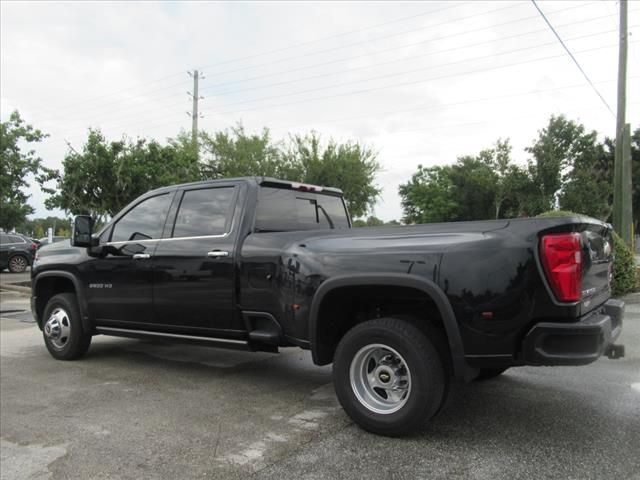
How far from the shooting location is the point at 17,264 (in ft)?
66.8

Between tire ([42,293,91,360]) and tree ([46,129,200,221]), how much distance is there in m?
12.3

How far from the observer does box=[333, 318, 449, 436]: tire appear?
A: 136 inches

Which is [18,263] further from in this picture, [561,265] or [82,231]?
[561,265]

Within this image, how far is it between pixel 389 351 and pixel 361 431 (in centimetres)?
60

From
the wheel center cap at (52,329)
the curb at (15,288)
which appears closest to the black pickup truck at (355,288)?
the wheel center cap at (52,329)

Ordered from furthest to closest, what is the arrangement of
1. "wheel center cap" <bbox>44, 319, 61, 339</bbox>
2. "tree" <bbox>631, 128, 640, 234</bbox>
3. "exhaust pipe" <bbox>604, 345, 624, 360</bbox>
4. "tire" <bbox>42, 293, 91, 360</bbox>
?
"tree" <bbox>631, 128, 640, 234</bbox>
"wheel center cap" <bbox>44, 319, 61, 339</bbox>
"tire" <bbox>42, 293, 91, 360</bbox>
"exhaust pipe" <bbox>604, 345, 624, 360</bbox>

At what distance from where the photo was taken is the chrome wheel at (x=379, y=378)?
3.65 m

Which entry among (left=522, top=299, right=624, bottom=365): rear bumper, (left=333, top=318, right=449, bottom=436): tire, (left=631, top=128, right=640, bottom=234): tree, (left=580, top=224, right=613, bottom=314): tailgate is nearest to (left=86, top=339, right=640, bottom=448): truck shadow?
(left=333, top=318, right=449, bottom=436): tire

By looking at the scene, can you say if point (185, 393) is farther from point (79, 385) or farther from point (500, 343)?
point (500, 343)

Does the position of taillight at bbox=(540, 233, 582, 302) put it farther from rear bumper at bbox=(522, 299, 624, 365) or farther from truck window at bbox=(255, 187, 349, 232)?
truck window at bbox=(255, 187, 349, 232)

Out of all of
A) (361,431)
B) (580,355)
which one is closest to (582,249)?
(580,355)

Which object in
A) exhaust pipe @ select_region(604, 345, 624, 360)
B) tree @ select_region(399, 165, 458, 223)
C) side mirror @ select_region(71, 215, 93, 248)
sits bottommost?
exhaust pipe @ select_region(604, 345, 624, 360)

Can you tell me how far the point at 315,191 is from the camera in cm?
552

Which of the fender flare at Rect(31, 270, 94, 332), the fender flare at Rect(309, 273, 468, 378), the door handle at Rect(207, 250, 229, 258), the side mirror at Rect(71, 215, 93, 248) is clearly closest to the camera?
the fender flare at Rect(309, 273, 468, 378)
